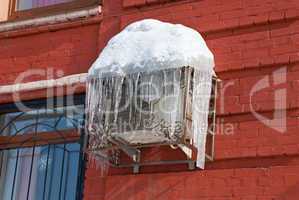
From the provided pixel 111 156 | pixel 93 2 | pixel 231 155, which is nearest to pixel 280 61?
pixel 231 155

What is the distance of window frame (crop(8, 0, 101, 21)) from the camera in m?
5.21

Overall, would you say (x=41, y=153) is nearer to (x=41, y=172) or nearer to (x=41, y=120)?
(x=41, y=172)

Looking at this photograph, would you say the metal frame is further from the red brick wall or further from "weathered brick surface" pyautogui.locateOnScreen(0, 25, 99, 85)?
"weathered brick surface" pyautogui.locateOnScreen(0, 25, 99, 85)

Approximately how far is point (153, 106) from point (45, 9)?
1828 millimetres

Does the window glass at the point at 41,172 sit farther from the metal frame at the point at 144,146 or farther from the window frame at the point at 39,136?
the metal frame at the point at 144,146

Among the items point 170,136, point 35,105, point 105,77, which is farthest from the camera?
point 35,105

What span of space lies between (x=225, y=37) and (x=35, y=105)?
169 cm

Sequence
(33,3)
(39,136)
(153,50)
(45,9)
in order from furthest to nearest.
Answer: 1. (33,3)
2. (45,9)
3. (39,136)
4. (153,50)

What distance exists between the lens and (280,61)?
4.14m

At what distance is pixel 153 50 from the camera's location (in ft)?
13.6

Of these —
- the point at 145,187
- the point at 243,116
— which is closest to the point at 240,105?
the point at 243,116

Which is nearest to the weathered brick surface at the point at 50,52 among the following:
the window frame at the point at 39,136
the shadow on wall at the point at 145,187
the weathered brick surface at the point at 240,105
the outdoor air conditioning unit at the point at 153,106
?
the window frame at the point at 39,136

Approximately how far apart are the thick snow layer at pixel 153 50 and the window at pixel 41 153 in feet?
2.63

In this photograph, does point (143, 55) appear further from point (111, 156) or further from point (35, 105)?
point (35, 105)
